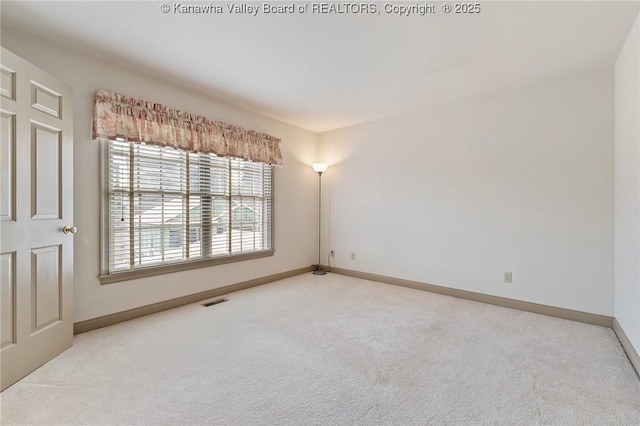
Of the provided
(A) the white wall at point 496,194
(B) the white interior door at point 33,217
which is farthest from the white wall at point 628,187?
(B) the white interior door at point 33,217

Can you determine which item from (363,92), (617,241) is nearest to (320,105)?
(363,92)

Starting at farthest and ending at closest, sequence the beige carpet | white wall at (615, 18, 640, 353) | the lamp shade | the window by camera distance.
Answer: the lamp shade → the window → white wall at (615, 18, 640, 353) → the beige carpet

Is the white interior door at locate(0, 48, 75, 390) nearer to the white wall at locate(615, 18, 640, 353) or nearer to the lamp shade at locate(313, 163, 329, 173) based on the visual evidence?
the lamp shade at locate(313, 163, 329, 173)

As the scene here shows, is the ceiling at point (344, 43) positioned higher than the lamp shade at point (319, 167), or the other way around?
the ceiling at point (344, 43)

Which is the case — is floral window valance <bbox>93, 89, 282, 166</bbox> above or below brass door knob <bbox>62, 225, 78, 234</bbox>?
above

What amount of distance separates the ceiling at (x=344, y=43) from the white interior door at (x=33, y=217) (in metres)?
0.61

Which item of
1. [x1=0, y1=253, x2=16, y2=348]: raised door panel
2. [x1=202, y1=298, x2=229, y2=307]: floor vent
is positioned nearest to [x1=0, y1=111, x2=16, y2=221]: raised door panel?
[x1=0, y1=253, x2=16, y2=348]: raised door panel

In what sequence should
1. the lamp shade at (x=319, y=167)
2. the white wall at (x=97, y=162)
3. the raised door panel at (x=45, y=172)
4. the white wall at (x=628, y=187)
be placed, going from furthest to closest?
the lamp shade at (x=319, y=167), the white wall at (x=97, y=162), the white wall at (x=628, y=187), the raised door panel at (x=45, y=172)

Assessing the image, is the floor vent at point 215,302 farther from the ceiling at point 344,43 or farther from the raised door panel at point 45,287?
the ceiling at point 344,43

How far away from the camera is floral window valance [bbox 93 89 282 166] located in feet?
9.00

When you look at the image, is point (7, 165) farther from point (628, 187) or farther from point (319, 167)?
point (628, 187)

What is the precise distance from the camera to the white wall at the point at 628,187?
2165 mm

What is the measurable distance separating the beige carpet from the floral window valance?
186cm

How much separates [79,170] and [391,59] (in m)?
3.02
